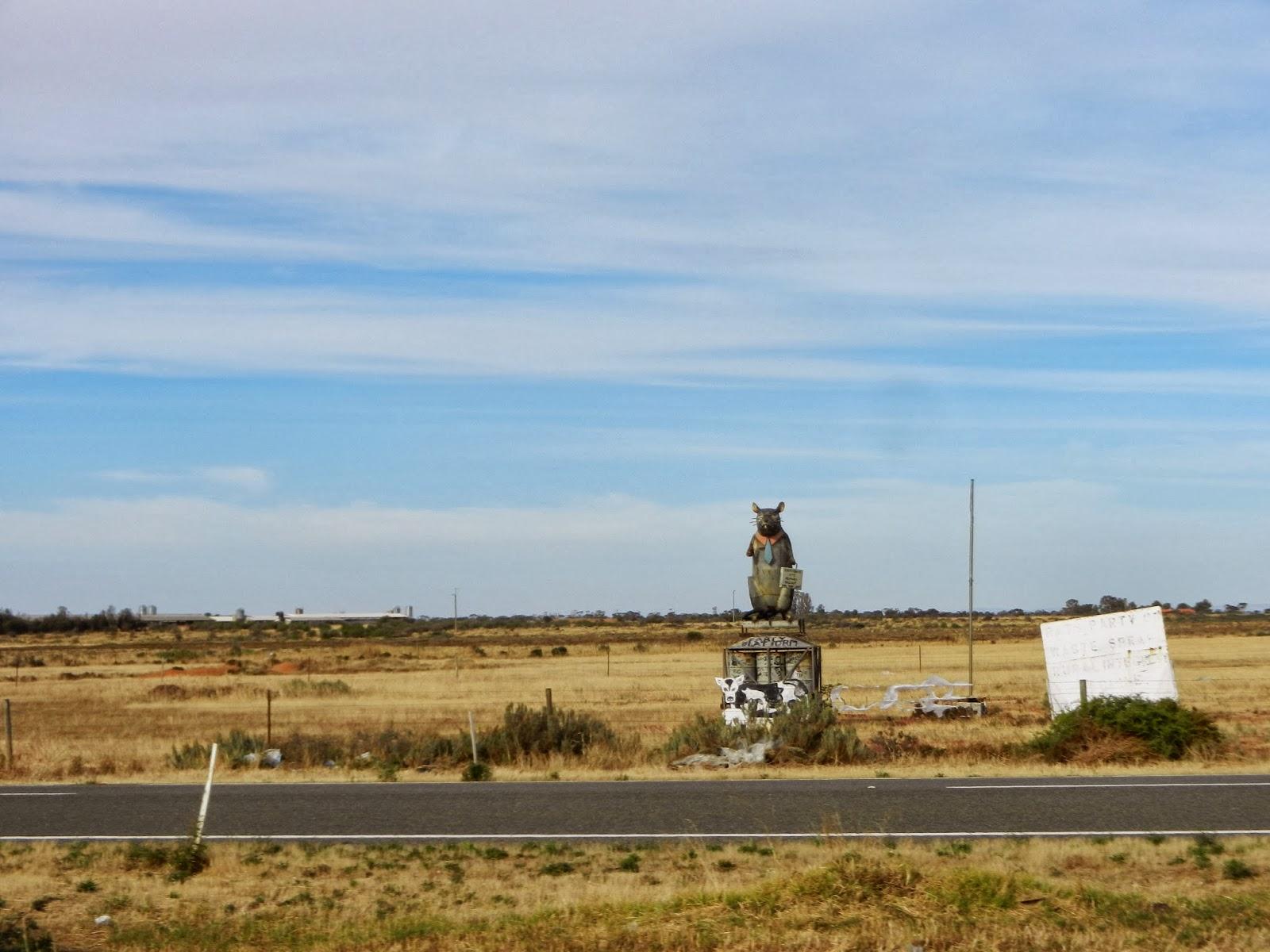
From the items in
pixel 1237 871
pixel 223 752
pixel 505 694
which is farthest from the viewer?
pixel 505 694

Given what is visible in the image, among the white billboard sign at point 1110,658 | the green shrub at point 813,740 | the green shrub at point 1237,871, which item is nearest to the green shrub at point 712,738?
the green shrub at point 813,740

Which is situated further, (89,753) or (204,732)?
(204,732)

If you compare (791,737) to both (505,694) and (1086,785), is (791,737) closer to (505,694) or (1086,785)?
(1086,785)

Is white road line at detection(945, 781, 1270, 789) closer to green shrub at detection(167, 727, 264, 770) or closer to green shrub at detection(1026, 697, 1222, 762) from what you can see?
green shrub at detection(1026, 697, 1222, 762)

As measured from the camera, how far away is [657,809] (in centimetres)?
1744

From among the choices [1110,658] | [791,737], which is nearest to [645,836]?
[791,737]

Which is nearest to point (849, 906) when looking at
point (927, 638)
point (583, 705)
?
point (583, 705)

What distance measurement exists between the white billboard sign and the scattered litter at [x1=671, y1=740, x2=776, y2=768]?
553 centimetres

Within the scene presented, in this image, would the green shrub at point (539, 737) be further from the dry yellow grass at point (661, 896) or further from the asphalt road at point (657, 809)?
the dry yellow grass at point (661, 896)

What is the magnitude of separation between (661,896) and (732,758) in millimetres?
11191

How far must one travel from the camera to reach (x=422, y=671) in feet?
205

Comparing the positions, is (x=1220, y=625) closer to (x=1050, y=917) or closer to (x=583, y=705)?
(x=583, y=705)

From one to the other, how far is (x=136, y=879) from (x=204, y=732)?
2054 cm

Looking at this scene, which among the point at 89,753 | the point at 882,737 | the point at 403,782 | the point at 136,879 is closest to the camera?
the point at 136,879
